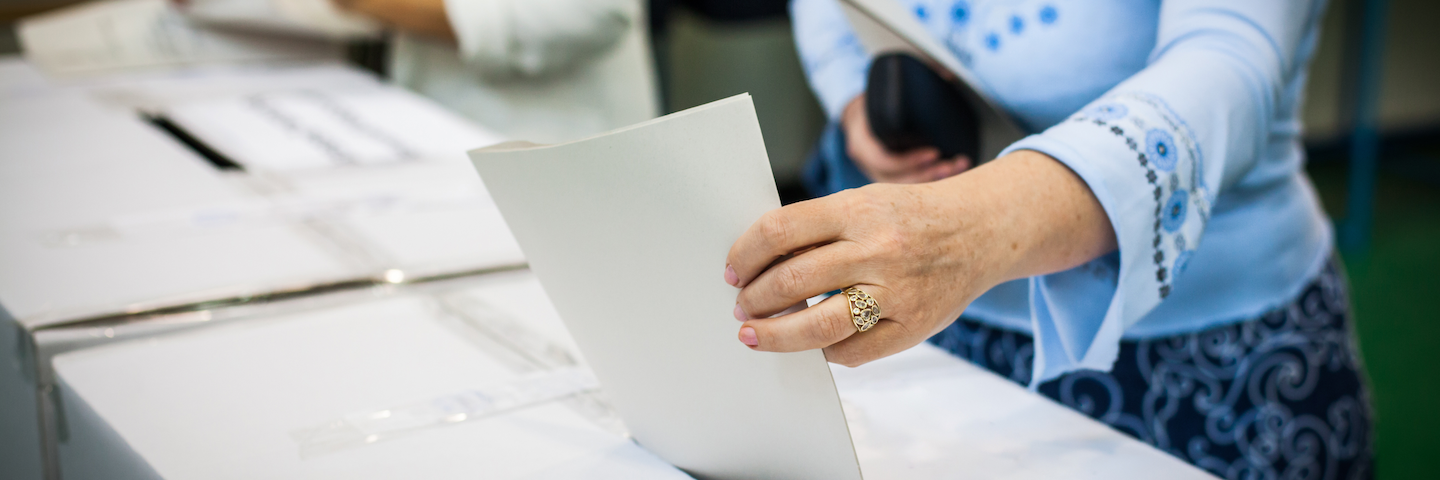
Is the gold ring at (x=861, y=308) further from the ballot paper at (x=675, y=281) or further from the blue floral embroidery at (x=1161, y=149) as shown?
the blue floral embroidery at (x=1161, y=149)

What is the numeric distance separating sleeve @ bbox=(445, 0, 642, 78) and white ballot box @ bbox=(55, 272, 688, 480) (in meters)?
0.65

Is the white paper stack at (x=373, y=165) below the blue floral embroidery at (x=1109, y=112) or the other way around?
below

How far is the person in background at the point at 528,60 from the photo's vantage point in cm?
122

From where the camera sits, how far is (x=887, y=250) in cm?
37

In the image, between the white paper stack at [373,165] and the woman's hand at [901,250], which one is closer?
the woman's hand at [901,250]

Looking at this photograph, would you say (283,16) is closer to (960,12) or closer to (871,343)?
(960,12)

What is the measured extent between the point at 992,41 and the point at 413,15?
0.92 meters

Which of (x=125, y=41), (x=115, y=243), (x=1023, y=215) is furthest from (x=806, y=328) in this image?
(x=125, y=41)

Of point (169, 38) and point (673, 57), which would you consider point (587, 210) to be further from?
point (673, 57)

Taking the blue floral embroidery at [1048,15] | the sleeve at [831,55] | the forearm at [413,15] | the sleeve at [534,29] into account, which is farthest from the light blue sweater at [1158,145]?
the forearm at [413,15]

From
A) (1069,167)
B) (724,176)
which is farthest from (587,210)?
(1069,167)

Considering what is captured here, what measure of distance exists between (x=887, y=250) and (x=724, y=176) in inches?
3.0

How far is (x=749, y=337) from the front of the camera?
1.21ft

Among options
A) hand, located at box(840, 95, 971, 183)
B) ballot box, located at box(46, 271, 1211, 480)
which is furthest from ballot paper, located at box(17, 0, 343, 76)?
hand, located at box(840, 95, 971, 183)
